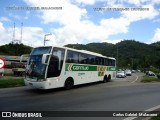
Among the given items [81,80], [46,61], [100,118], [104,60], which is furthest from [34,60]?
[104,60]

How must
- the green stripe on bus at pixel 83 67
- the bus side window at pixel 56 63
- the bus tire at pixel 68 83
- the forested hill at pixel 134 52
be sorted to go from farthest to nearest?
the forested hill at pixel 134 52
the green stripe on bus at pixel 83 67
the bus tire at pixel 68 83
the bus side window at pixel 56 63

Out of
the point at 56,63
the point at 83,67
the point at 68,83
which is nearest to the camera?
the point at 56,63

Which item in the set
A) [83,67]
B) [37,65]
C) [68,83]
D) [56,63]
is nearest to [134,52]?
[83,67]

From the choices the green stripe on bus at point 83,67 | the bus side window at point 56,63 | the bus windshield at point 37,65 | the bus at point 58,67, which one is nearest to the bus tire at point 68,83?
the bus at point 58,67

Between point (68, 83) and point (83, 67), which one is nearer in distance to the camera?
point (68, 83)

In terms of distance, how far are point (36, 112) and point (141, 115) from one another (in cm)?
405

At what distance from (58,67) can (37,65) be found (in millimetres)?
1642

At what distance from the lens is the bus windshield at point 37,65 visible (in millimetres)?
14239

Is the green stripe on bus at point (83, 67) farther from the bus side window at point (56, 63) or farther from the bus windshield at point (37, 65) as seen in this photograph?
the bus windshield at point (37, 65)

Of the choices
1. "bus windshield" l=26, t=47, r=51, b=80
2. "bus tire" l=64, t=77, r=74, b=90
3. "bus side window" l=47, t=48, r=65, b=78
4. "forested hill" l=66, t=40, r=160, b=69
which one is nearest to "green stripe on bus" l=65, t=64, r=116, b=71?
"bus tire" l=64, t=77, r=74, b=90

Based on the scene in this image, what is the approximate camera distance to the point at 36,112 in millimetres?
8719

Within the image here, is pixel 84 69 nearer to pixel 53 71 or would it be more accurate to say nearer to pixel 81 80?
pixel 81 80

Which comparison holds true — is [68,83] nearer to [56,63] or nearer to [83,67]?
[56,63]

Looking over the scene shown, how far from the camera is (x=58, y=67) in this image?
15461 millimetres
